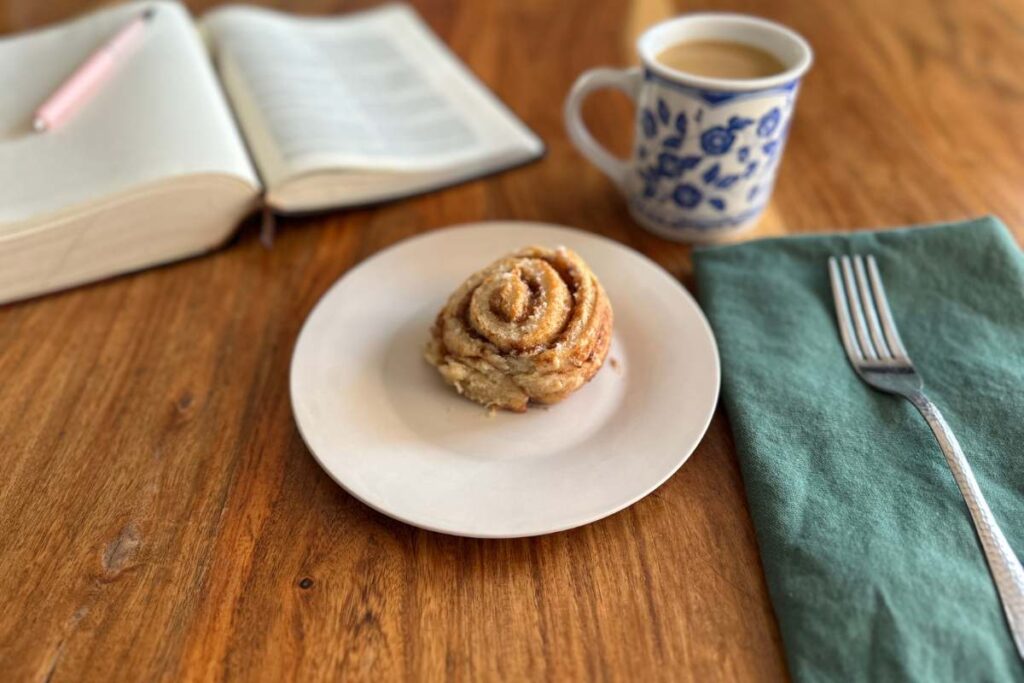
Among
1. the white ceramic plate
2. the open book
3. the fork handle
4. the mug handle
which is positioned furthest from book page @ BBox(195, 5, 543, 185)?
the fork handle

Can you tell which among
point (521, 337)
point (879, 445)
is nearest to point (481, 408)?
point (521, 337)

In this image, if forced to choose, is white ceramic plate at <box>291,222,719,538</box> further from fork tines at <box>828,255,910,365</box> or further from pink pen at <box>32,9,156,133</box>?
pink pen at <box>32,9,156,133</box>

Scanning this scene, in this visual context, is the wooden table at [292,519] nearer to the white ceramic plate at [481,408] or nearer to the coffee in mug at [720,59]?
the white ceramic plate at [481,408]

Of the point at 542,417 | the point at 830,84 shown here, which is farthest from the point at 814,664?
the point at 830,84

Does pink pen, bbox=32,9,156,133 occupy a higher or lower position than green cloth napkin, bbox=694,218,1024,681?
higher

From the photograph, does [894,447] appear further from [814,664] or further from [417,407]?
Answer: [417,407]

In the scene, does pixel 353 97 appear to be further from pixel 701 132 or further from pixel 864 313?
pixel 864 313
